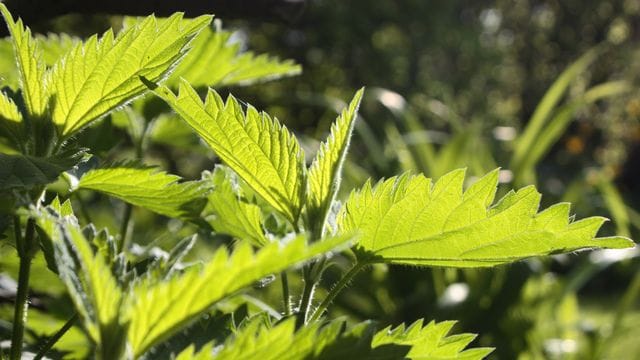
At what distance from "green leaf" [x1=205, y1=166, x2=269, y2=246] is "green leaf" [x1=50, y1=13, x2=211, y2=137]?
0.30 ft

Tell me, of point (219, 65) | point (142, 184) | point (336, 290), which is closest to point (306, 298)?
point (336, 290)

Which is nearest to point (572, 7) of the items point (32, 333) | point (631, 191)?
point (631, 191)

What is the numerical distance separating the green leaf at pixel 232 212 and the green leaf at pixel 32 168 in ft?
0.34

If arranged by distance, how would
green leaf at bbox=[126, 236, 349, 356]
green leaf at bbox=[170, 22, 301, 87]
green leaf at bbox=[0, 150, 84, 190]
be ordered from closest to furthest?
green leaf at bbox=[126, 236, 349, 356]
green leaf at bbox=[0, 150, 84, 190]
green leaf at bbox=[170, 22, 301, 87]

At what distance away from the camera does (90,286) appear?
15.4 inches

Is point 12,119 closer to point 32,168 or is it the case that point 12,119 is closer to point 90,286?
point 32,168

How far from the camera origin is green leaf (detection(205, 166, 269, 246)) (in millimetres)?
559

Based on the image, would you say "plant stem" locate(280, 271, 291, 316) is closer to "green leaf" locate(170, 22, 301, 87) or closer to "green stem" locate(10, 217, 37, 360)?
"green stem" locate(10, 217, 37, 360)

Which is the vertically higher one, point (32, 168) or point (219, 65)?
point (219, 65)

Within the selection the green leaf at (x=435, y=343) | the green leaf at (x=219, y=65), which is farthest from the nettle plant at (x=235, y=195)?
the green leaf at (x=219, y=65)

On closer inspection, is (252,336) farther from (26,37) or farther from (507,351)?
(507,351)

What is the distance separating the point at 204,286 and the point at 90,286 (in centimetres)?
6

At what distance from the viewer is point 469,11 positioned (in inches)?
381

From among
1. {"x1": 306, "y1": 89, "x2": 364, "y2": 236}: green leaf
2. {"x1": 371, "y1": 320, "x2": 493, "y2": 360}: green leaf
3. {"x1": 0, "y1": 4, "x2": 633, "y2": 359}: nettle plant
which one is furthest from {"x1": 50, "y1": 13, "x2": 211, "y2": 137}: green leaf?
{"x1": 371, "y1": 320, "x2": 493, "y2": 360}: green leaf
